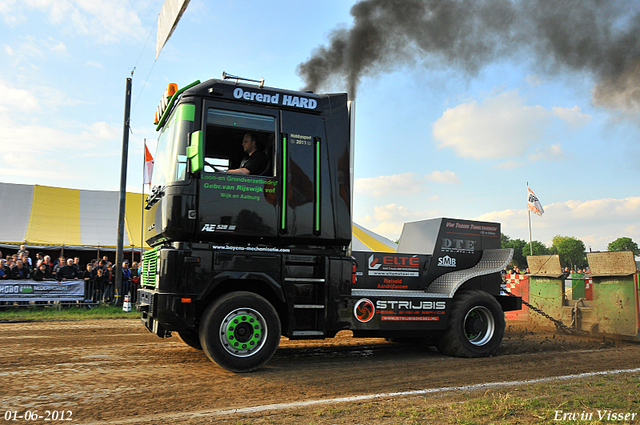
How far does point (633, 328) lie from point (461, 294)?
4.91 metres

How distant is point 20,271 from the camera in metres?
14.0

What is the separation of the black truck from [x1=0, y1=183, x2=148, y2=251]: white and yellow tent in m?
13.4

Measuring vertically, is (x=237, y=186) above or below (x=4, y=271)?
above

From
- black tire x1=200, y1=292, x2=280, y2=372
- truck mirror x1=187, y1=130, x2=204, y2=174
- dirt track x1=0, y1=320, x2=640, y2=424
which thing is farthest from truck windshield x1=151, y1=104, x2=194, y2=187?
dirt track x1=0, y1=320, x2=640, y2=424

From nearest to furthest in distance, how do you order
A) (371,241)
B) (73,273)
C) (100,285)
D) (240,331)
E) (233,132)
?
(240,331) → (233,132) → (73,273) → (100,285) → (371,241)

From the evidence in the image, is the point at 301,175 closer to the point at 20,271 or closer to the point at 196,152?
the point at 196,152

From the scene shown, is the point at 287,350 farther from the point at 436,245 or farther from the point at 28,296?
the point at 28,296

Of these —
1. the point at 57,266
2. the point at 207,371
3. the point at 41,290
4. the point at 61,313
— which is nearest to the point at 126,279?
the point at 57,266

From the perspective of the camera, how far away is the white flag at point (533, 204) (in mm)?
25227

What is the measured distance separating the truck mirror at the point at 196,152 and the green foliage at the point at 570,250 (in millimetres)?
118635

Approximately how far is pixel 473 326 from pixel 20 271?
42.6 feet

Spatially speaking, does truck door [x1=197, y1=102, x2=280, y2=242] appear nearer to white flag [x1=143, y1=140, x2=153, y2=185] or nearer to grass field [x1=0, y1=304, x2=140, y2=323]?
white flag [x1=143, y1=140, x2=153, y2=185]

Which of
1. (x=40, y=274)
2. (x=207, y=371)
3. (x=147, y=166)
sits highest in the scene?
(x=147, y=166)

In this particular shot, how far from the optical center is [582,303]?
36.3ft
